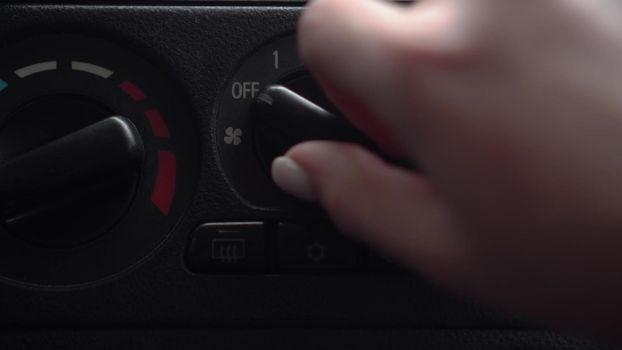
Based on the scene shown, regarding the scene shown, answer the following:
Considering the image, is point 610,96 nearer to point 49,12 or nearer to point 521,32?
point 521,32

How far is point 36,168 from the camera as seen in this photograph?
56 centimetres

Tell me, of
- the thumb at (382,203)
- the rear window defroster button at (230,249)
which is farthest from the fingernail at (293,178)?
the rear window defroster button at (230,249)

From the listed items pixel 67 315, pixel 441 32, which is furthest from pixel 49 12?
pixel 441 32

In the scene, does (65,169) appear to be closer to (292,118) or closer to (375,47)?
(292,118)

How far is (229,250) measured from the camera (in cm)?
59

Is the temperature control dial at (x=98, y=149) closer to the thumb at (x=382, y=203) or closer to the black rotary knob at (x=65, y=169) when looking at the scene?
the black rotary knob at (x=65, y=169)

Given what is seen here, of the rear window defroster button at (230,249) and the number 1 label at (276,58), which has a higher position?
the number 1 label at (276,58)

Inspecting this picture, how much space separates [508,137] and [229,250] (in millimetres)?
289

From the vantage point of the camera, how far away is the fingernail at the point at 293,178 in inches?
17.8

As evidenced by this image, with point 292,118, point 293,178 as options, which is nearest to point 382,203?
point 293,178

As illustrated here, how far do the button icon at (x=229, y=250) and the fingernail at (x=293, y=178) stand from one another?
132mm

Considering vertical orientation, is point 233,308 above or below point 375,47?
below

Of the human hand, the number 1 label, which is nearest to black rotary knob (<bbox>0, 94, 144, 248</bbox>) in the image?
the number 1 label

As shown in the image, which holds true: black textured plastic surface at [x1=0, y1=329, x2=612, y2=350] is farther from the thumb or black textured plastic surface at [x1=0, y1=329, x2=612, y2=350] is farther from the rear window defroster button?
the thumb
